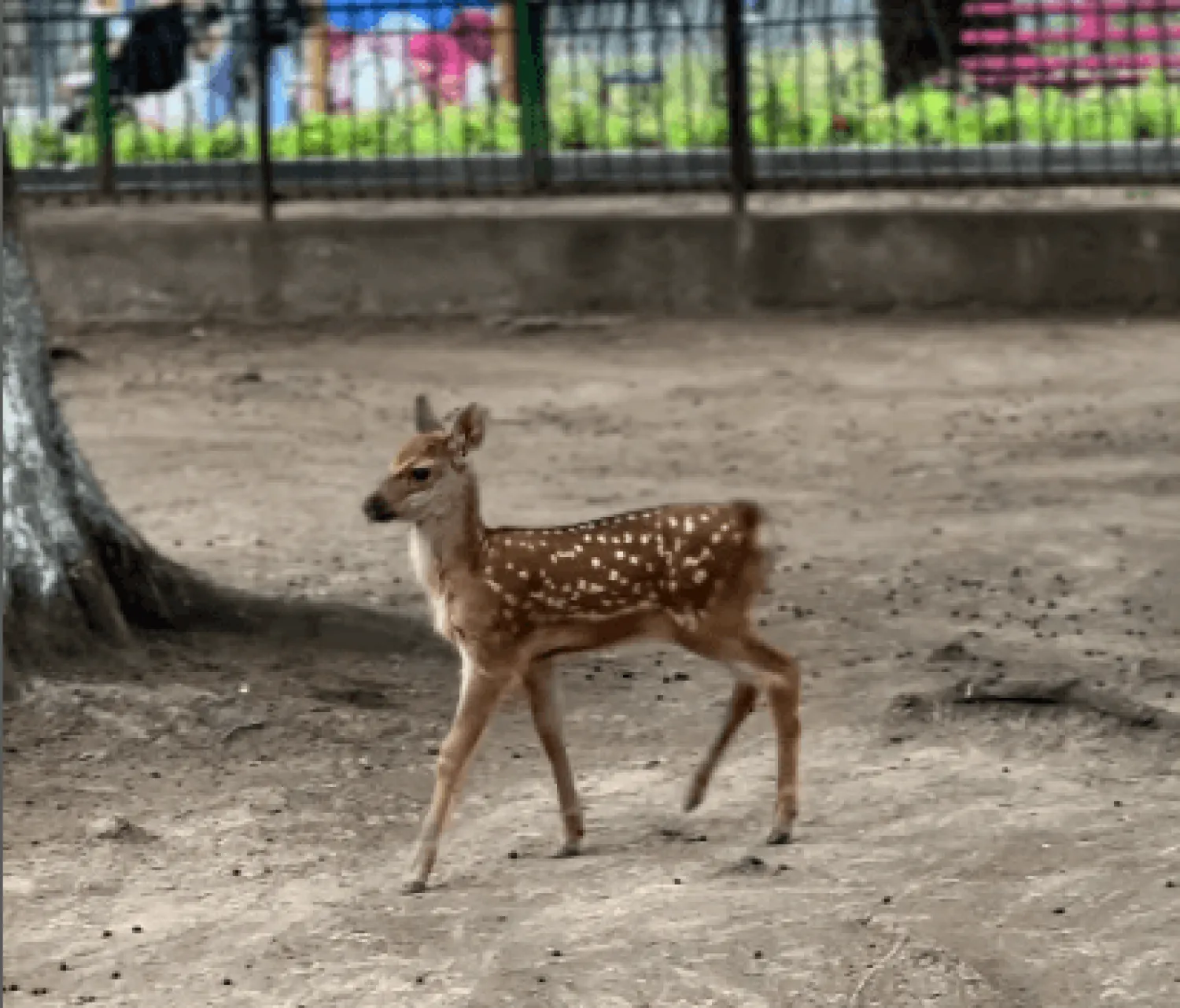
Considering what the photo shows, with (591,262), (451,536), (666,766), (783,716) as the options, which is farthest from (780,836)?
(591,262)

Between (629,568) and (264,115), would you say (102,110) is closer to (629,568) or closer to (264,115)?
(264,115)

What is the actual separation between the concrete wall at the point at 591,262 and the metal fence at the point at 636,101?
45cm

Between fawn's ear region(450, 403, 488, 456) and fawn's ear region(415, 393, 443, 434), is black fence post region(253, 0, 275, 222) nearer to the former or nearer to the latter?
fawn's ear region(415, 393, 443, 434)

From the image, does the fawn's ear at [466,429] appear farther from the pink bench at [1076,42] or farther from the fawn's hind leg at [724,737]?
the pink bench at [1076,42]

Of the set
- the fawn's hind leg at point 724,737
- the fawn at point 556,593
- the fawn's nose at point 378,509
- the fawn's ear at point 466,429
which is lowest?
the fawn's hind leg at point 724,737

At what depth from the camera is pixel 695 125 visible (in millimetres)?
17406

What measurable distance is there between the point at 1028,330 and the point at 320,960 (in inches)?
389

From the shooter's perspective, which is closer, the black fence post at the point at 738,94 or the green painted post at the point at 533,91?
the black fence post at the point at 738,94

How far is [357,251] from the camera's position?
54.7 ft

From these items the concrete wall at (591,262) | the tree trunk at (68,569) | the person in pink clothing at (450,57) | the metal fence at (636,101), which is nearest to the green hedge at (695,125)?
the metal fence at (636,101)

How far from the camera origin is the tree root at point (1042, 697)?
25.2ft

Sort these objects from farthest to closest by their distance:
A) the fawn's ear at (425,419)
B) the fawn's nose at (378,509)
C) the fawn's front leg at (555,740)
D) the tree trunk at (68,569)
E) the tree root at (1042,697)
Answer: the tree trunk at (68,569), the tree root at (1042,697), the fawn's ear at (425,419), the fawn's front leg at (555,740), the fawn's nose at (378,509)

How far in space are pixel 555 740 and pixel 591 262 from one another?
996 centimetres

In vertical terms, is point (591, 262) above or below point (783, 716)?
above
